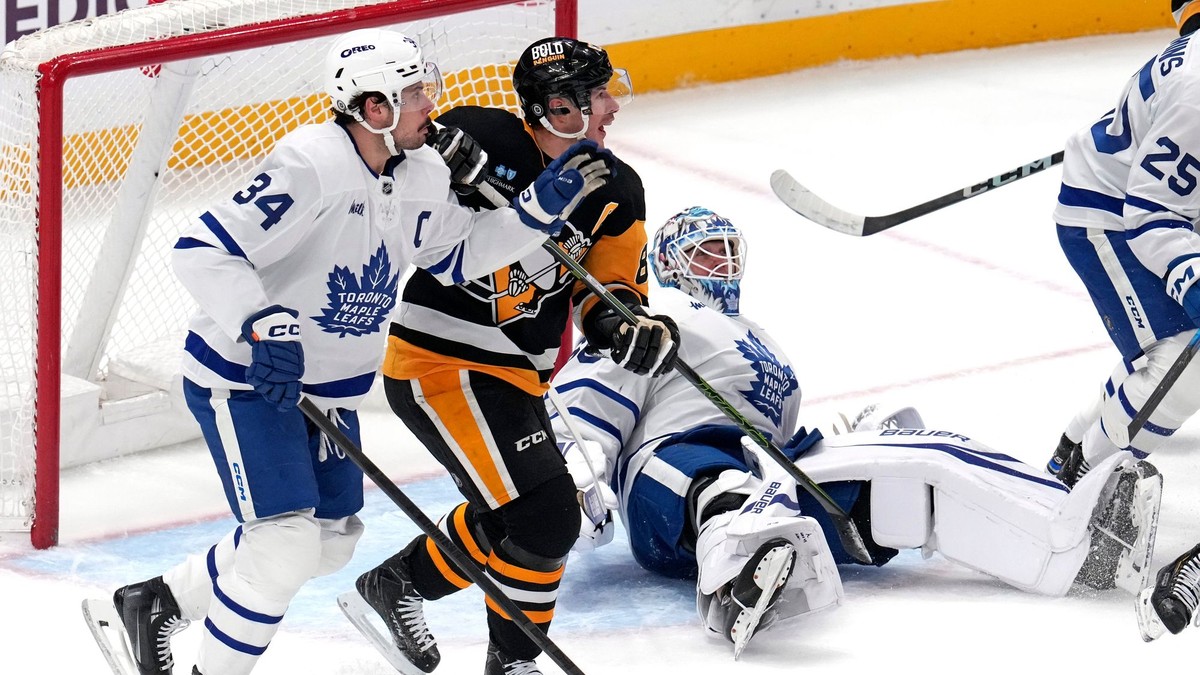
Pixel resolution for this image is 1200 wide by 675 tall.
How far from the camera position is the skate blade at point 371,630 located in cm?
340

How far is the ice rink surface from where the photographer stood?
11.5 ft

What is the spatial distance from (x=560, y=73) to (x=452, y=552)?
84 cm

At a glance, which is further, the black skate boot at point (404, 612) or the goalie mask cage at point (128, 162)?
the goalie mask cage at point (128, 162)

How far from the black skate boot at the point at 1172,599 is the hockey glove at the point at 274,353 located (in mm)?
1512

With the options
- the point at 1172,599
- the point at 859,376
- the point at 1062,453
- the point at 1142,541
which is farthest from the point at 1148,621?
the point at 859,376

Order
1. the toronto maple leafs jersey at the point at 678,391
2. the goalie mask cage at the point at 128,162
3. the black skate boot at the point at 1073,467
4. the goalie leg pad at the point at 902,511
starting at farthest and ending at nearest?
the black skate boot at the point at 1073,467, the goalie mask cage at the point at 128,162, the toronto maple leafs jersey at the point at 678,391, the goalie leg pad at the point at 902,511

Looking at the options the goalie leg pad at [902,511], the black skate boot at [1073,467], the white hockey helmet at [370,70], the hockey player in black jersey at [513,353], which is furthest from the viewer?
the black skate boot at [1073,467]

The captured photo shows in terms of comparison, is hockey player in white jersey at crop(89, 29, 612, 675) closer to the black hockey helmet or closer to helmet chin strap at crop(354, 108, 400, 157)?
helmet chin strap at crop(354, 108, 400, 157)

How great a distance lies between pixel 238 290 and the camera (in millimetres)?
2852

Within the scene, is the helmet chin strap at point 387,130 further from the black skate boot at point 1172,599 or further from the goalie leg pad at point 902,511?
the black skate boot at point 1172,599

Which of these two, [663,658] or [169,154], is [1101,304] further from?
[169,154]

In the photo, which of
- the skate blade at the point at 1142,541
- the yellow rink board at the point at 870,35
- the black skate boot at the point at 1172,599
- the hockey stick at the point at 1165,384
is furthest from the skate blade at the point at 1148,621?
the yellow rink board at the point at 870,35

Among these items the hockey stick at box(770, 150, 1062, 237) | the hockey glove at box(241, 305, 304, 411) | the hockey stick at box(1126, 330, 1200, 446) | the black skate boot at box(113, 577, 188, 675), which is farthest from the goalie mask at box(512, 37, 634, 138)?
the hockey stick at box(770, 150, 1062, 237)

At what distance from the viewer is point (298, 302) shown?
9.87 ft
